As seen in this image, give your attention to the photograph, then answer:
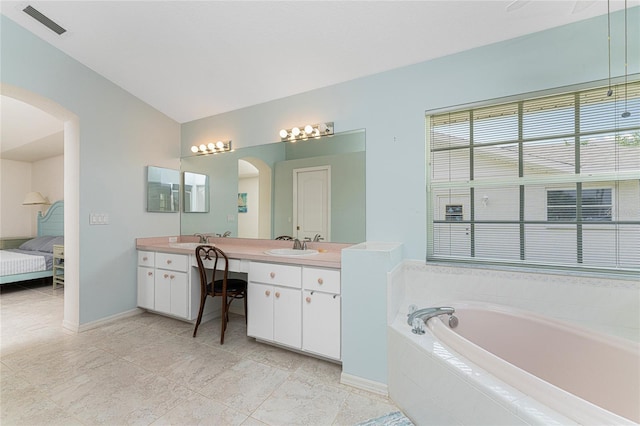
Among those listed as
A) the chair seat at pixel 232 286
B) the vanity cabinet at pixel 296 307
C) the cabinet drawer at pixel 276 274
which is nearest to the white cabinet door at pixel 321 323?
the vanity cabinet at pixel 296 307

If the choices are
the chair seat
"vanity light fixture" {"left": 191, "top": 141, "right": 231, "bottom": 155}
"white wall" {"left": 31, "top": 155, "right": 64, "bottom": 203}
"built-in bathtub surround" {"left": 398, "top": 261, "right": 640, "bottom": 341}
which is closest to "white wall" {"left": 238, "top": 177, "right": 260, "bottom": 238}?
"vanity light fixture" {"left": 191, "top": 141, "right": 231, "bottom": 155}

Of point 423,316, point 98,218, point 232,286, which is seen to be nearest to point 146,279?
point 98,218

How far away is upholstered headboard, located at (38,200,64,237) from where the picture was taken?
205 inches

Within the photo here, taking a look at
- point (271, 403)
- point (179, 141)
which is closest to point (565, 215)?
point (271, 403)

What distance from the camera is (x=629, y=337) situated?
147 cm

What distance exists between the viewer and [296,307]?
7.02 feet

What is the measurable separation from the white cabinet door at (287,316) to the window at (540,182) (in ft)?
3.87

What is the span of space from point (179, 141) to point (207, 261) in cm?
196

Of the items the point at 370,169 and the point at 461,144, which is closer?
the point at 461,144

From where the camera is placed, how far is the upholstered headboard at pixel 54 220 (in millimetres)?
5199

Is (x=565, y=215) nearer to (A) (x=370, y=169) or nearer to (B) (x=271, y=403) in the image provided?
(A) (x=370, y=169)

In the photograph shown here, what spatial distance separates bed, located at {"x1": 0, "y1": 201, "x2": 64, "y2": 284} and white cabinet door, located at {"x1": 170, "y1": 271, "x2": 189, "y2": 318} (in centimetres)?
299

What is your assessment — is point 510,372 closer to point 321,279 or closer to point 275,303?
point 321,279

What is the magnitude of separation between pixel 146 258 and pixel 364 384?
2.76 meters
